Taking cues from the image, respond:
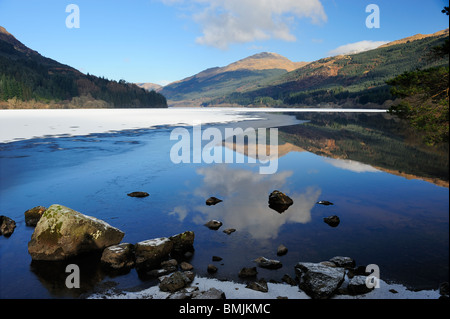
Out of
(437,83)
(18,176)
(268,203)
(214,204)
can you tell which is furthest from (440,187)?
(18,176)

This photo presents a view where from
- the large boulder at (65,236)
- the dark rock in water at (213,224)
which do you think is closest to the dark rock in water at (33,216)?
the large boulder at (65,236)

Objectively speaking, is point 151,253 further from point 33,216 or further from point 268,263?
point 33,216

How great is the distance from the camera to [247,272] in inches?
301

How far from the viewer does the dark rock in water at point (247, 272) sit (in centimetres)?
762

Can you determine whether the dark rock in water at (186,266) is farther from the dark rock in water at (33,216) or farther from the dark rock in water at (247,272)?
the dark rock in water at (33,216)

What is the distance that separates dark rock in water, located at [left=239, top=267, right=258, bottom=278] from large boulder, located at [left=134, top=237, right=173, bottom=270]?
230cm

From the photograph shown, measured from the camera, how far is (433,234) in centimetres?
1005

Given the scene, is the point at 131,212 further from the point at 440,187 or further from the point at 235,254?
the point at 440,187

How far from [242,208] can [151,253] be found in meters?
5.44

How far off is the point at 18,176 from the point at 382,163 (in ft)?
82.2

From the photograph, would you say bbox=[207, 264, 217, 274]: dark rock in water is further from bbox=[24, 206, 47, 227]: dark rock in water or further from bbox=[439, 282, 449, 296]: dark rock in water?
bbox=[24, 206, 47, 227]: dark rock in water

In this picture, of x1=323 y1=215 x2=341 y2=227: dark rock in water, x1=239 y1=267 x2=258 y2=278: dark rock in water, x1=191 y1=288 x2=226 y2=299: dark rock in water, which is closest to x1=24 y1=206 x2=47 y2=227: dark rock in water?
x1=191 y1=288 x2=226 y2=299: dark rock in water

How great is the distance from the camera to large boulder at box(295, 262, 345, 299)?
6.75 metres

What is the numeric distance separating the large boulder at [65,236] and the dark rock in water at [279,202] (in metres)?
6.92
